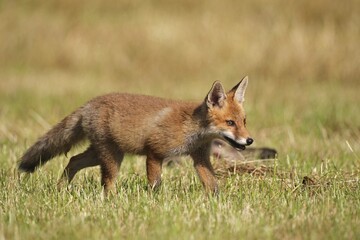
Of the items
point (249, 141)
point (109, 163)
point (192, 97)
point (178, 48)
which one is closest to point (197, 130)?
point (249, 141)

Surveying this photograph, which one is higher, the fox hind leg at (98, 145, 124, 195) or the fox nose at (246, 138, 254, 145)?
the fox nose at (246, 138, 254, 145)

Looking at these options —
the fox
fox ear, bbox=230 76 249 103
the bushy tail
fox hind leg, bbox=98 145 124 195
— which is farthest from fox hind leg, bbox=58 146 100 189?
fox ear, bbox=230 76 249 103

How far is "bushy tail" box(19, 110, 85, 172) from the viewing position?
24.9ft

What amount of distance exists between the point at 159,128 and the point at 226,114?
662mm

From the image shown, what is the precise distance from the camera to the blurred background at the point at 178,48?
49.0ft

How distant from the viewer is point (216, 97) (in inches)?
284

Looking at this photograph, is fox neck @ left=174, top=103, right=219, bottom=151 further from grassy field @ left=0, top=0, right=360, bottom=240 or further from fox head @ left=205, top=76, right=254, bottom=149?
grassy field @ left=0, top=0, right=360, bottom=240

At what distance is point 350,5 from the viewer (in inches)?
635

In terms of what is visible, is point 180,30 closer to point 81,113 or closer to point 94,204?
point 81,113

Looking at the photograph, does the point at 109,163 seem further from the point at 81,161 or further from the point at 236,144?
the point at 236,144

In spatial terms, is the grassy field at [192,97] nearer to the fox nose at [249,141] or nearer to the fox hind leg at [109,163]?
the fox hind leg at [109,163]

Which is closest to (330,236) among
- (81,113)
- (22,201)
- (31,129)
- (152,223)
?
(152,223)

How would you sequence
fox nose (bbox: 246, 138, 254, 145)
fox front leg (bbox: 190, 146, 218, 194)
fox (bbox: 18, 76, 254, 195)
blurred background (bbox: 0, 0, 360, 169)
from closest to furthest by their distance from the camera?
fox nose (bbox: 246, 138, 254, 145) < fox front leg (bbox: 190, 146, 218, 194) < fox (bbox: 18, 76, 254, 195) < blurred background (bbox: 0, 0, 360, 169)

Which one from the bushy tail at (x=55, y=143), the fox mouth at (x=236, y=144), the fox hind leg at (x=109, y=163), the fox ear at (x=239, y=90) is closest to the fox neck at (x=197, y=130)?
the fox mouth at (x=236, y=144)
